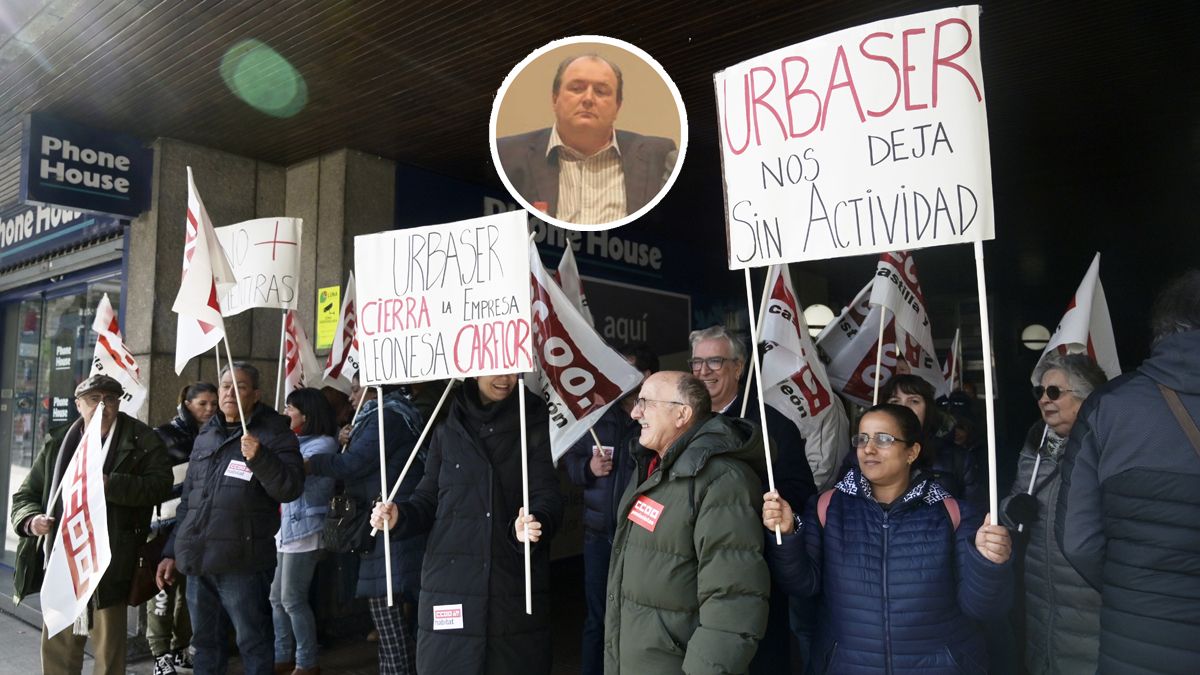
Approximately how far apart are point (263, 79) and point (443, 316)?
2982 mm

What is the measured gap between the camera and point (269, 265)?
5570 millimetres

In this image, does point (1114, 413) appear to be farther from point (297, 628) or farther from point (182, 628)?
point (182, 628)

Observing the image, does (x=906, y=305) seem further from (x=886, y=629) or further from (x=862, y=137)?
(x=886, y=629)

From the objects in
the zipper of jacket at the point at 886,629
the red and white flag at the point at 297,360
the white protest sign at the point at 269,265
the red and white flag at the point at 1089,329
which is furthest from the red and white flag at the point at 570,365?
the red and white flag at the point at 297,360

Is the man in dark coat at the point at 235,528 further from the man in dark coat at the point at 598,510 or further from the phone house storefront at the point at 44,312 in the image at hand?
the phone house storefront at the point at 44,312

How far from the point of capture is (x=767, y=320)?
4188mm

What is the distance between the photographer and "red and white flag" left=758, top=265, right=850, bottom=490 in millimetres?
4090

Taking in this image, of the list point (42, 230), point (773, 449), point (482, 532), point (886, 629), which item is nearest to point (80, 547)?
point (482, 532)

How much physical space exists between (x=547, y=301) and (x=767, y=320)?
3.61 ft

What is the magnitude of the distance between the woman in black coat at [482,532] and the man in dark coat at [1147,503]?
78.6 inches

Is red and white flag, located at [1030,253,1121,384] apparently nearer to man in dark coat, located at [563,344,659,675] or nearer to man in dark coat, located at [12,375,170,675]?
man in dark coat, located at [563,344,659,675]

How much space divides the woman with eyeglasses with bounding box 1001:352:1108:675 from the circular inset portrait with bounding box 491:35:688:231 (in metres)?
2.23

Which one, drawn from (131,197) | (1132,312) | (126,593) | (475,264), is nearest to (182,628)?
(126,593)

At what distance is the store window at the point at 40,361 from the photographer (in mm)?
8430
